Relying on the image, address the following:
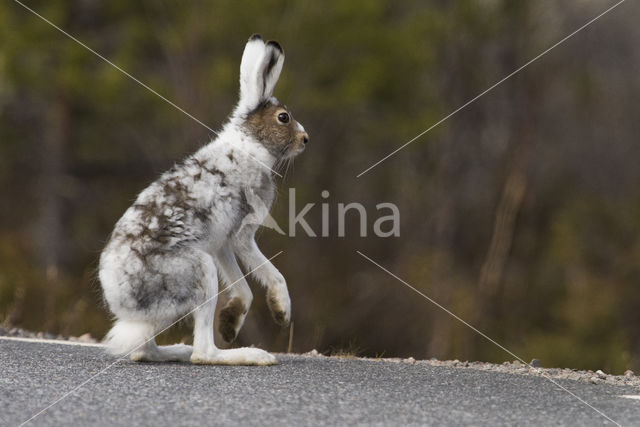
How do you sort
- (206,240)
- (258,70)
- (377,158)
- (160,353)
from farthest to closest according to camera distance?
1. (377,158)
2. (258,70)
3. (160,353)
4. (206,240)

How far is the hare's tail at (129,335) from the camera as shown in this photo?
6.20 meters

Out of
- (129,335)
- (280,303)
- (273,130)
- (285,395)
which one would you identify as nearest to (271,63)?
(273,130)

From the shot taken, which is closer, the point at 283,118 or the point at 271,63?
the point at 271,63

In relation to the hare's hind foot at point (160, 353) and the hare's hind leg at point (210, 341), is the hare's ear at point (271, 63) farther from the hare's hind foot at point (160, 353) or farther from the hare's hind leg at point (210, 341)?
the hare's hind foot at point (160, 353)

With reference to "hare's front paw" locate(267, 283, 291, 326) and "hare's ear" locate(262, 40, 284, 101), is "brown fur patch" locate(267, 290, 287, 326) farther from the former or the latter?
"hare's ear" locate(262, 40, 284, 101)

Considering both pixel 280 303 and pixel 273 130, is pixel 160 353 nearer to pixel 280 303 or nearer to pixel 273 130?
pixel 280 303

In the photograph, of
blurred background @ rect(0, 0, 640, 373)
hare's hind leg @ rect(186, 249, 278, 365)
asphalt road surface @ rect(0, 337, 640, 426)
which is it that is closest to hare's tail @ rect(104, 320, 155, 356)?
asphalt road surface @ rect(0, 337, 640, 426)

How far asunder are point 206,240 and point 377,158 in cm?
1608

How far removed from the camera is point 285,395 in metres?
5.12

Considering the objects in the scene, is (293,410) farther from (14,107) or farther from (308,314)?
(14,107)

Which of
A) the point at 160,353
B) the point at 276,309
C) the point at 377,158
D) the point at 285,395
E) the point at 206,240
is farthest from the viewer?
the point at 377,158

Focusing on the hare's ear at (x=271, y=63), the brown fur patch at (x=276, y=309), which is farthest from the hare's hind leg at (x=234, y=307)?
the hare's ear at (x=271, y=63)

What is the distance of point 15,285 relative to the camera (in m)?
12.6

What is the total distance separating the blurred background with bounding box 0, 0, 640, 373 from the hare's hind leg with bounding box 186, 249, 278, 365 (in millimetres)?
7108
